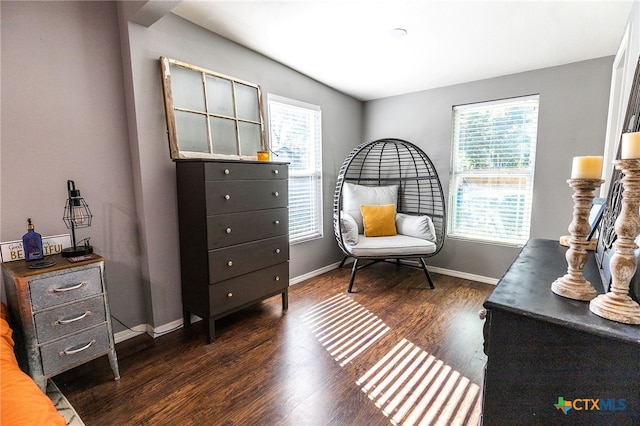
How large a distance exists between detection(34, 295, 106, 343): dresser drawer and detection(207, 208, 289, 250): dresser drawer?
674mm

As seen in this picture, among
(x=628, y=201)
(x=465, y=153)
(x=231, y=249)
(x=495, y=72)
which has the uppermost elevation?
(x=495, y=72)

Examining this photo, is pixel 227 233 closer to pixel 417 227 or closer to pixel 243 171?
pixel 243 171

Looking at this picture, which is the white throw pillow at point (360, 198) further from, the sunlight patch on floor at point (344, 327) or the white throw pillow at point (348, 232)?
the sunlight patch on floor at point (344, 327)

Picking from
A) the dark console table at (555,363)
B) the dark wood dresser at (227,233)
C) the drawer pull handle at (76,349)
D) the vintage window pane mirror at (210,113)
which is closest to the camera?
the dark console table at (555,363)

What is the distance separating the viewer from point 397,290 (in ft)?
9.95

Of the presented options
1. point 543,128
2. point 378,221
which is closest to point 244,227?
point 378,221

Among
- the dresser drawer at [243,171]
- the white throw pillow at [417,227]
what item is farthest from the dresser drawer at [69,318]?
the white throw pillow at [417,227]

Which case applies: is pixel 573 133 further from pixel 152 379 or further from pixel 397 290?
pixel 152 379

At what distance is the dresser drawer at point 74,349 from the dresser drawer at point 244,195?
0.89 metres

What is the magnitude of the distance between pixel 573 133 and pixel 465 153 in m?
0.92

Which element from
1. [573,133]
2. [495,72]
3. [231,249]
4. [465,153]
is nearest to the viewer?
[231,249]

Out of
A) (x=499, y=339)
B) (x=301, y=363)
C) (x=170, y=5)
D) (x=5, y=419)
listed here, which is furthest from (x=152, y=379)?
(x=170, y=5)

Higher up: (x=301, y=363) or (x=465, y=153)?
(x=465, y=153)

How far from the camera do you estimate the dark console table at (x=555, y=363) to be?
0.66m
